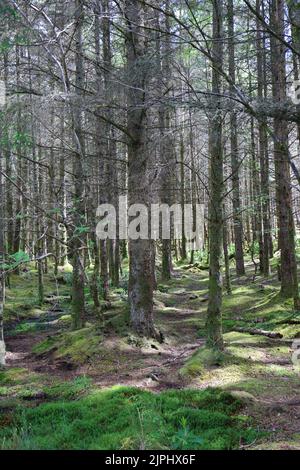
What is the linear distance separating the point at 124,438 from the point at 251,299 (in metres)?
11.2

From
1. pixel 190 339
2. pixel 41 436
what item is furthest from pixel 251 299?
pixel 41 436

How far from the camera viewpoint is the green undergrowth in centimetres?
424

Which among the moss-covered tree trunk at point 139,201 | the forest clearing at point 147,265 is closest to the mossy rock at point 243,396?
the forest clearing at point 147,265

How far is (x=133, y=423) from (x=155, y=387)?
232 centimetres

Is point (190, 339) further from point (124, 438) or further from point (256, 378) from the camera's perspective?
point (124, 438)

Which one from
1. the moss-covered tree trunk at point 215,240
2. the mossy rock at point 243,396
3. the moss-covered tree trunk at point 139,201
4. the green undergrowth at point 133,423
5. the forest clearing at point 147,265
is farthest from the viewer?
the moss-covered tree trunk at point 139,201

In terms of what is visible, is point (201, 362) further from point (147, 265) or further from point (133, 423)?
point (133, 423)

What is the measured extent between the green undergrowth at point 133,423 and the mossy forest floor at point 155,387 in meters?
0.01

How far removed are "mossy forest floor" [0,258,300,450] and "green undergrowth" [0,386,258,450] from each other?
1cm

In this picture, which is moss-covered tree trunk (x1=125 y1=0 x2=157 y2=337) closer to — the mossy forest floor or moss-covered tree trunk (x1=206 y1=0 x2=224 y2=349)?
the mossy forest floor

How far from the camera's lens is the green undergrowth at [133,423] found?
13.9ft

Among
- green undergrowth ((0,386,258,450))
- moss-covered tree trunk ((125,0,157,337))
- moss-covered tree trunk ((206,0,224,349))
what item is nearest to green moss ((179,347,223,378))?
moss-covered tree trunk ((206,0,224,349))

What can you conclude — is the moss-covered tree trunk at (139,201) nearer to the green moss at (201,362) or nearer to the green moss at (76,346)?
the green moss at (76,346)

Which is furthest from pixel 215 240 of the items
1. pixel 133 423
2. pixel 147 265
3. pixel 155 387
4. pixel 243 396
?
pixel 133 423
